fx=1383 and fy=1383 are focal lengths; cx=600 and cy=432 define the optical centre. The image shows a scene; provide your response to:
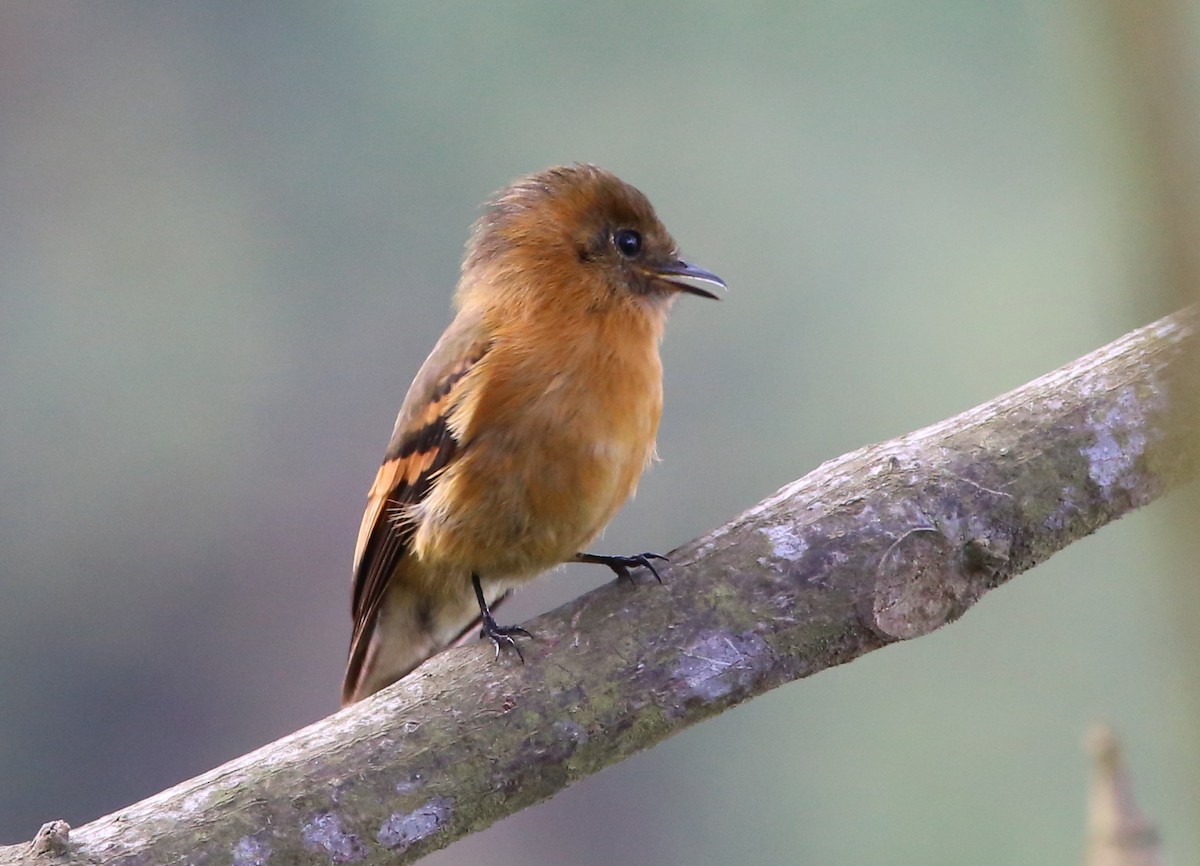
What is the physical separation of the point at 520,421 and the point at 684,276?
2.27 feet

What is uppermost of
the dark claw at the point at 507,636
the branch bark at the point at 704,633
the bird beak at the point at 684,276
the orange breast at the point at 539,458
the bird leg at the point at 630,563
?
the bird beak at the point at 684,276

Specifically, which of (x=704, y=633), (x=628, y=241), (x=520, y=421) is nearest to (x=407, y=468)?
(x=520, y=421)

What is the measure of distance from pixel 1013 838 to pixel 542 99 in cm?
650

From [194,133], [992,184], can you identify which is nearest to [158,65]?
[194,133]

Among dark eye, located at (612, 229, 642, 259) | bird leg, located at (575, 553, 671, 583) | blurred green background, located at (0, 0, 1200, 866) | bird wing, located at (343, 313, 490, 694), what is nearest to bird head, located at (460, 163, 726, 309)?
dark eye, located at (612, 229, 642, 259)

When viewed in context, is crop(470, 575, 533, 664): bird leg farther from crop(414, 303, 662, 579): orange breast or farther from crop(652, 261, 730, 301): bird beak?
crop(652, 261, 730, 301): bird beak

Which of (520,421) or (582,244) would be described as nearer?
(520,421)

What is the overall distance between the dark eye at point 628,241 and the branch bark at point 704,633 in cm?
90

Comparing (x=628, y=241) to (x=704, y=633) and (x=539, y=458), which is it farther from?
(x=704, y=633)

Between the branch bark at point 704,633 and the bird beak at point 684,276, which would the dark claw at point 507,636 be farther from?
the bird beak at point 684,276

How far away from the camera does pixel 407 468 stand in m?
3.08

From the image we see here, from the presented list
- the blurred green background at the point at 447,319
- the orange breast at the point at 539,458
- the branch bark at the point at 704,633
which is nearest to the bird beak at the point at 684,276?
the orange breast at the point at 539,458

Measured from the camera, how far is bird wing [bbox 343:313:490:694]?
3.00 m

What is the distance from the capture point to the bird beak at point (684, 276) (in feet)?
10.9
